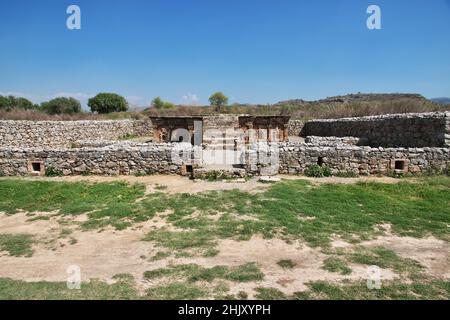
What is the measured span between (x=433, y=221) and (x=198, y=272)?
5.55m

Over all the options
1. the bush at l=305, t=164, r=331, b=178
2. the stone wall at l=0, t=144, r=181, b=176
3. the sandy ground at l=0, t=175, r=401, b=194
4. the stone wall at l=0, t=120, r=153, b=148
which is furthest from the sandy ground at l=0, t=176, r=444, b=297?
the stone wall at l=0, t=120, r=153, b=148

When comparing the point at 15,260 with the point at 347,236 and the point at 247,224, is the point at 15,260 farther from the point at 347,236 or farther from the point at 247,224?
the point at 347,236

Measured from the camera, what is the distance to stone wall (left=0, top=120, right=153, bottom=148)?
17.9 m

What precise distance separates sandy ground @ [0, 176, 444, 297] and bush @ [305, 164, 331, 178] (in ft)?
15.7

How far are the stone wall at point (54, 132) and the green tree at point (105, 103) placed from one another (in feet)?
82.4

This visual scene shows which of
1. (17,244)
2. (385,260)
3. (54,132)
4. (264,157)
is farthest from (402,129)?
(54,132)

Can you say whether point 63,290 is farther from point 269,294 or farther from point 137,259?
point 269,294

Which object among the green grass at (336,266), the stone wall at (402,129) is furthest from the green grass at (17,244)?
the stone wall at (402,129)

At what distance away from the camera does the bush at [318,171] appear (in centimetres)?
1067

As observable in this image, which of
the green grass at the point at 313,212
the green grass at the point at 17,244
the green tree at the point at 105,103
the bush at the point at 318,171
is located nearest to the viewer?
the green grass at the point at 17,244

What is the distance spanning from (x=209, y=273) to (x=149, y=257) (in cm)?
128

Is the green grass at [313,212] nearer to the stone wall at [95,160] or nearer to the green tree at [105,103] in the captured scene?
the stone wall at [95,160]

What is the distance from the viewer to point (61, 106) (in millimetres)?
48469

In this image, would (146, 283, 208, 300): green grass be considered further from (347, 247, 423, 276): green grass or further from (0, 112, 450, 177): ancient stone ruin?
(0, 112, 450, 177): ancient stone ruin
